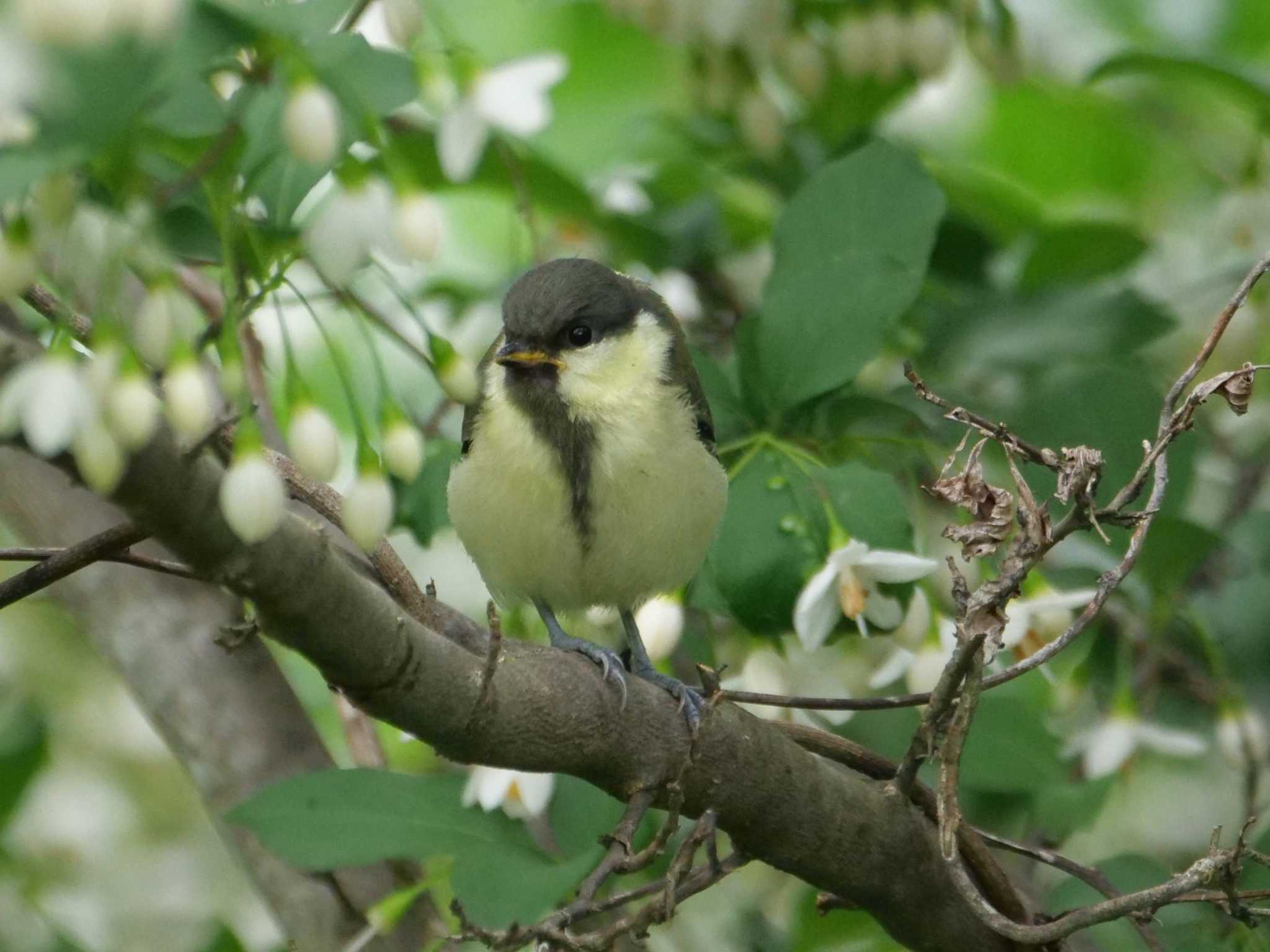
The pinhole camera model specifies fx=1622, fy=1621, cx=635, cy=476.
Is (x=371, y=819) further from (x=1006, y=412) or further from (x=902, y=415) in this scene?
(x=1006, y=412)

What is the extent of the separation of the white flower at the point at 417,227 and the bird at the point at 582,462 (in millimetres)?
706

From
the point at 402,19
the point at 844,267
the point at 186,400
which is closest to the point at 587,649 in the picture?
the point at 844,267

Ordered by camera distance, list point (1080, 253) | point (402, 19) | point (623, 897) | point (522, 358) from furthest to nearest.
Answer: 1. point (1080, 253)
2. point (522, 358)
3. point (402, 19)
4. point (623, 897)

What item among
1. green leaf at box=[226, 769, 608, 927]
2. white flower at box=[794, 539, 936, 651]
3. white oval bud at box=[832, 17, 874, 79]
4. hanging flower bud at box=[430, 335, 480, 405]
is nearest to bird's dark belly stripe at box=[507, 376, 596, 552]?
white flower at box=[794, 539, 936, 651]

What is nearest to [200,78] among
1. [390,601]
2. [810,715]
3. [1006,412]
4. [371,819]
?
[390,601]

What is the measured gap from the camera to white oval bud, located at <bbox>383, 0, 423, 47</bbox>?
73.7 inches

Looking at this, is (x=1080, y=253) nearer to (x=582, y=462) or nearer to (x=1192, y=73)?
(x=1192, y=73)

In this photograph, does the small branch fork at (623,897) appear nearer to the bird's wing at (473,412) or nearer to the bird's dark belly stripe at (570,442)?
the bird's dark belly stripe at (570,442)

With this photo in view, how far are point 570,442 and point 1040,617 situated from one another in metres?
0.68

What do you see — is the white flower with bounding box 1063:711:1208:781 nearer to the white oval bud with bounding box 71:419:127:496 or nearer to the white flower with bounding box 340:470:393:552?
the white flower with bounding box 340:470:393:552

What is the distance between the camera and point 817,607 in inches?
76.7

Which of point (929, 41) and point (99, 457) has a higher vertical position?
point (99, 457)

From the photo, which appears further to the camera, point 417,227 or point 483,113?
point 483,113

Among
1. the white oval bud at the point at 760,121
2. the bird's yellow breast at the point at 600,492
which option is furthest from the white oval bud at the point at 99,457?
the white oval bud at the point at 760,121
